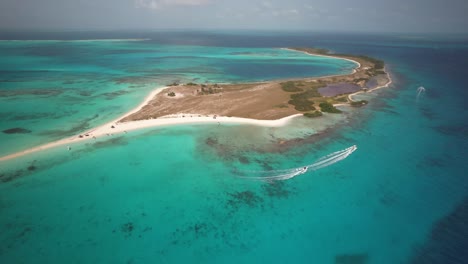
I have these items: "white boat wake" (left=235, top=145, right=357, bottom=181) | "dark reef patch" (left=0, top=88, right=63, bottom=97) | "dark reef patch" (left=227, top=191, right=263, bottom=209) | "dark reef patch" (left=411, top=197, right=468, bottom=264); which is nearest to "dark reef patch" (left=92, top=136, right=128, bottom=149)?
"white boat wake" (left=235, top=145, right=357, bottom=181)

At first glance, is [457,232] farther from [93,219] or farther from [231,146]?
[93,219]

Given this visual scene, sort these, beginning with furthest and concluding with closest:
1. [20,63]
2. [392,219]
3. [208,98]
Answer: [20,63]
[208,98]
[392,219]

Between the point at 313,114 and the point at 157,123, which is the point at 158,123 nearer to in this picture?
the point at 157,123

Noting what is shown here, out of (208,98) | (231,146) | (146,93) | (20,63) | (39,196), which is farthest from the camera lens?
(20,63)

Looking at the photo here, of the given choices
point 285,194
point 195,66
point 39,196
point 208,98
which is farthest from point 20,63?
point 285,194

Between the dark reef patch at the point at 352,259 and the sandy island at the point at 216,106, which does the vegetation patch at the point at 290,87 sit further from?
the dark reef patch at the point at 352,259

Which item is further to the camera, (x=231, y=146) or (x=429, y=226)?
(x=231, y=146)

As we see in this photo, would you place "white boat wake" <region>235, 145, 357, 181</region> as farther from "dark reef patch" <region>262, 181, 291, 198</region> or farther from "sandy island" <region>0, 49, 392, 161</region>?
"sandy island" <region>0, 49, 392, 161</region>
